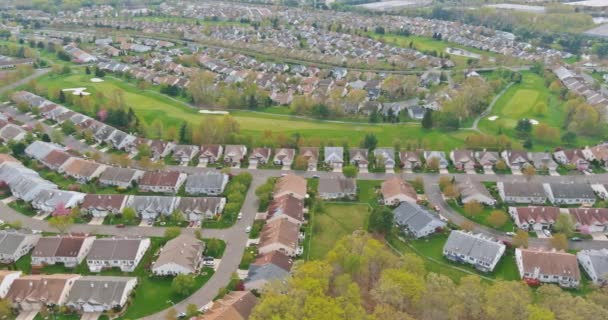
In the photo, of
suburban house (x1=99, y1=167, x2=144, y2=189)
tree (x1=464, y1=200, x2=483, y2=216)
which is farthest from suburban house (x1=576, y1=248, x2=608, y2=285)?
suburban house (x1=99, y1=167, x2=144, y2=189)

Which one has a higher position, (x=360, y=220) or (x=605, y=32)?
(x=605, y=32)

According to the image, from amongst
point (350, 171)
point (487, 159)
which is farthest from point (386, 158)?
point (487, 159)

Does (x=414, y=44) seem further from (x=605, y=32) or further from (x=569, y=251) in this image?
(x=569, y=251)

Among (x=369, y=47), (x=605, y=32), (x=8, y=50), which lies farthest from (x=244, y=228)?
(x=605, y=32)

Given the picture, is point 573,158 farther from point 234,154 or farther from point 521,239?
point 234,154

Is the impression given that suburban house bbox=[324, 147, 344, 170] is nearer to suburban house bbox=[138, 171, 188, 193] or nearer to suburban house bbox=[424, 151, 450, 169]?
suburban house bbox=[424, 151, 450, 169]

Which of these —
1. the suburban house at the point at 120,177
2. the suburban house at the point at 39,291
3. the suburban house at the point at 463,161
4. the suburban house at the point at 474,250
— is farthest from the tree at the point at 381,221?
the suburban house at the point at 120,177
